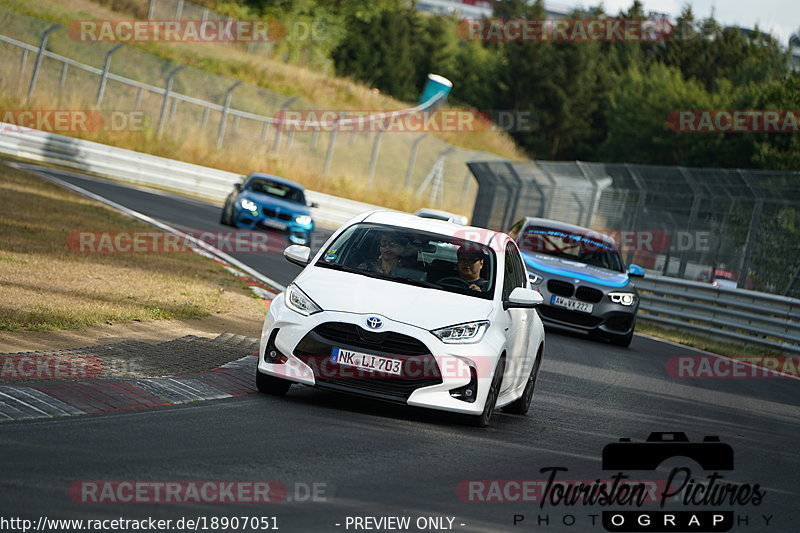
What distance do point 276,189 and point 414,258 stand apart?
19.0m

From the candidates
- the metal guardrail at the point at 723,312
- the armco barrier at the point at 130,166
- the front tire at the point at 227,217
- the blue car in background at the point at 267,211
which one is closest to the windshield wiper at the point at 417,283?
the metal guardrail at the point at 723,312

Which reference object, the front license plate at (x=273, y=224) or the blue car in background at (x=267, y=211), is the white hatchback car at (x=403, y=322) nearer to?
the blue car in background at (x=267, y=211)

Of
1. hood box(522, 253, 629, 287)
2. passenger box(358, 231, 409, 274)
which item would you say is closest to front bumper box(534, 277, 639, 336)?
hood box(522, 253, 629, 287)

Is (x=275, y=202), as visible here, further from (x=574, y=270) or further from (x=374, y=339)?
(x=374, y=339)

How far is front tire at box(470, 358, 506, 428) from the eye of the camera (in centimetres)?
861

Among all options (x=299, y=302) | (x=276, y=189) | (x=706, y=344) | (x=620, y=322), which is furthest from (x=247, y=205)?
(x=299, y=302)

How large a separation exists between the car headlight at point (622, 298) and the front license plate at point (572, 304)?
344mm

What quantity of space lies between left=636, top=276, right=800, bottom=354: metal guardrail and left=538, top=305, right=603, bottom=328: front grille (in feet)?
14.0

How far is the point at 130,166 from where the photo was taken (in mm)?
38281

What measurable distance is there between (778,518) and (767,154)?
46.9 meters

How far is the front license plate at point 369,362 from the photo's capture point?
26.8ft

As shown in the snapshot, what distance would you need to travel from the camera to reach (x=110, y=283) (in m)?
13.8

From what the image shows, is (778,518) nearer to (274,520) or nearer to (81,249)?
(274,520)

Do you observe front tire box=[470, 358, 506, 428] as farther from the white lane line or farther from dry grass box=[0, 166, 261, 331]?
the white lane line
